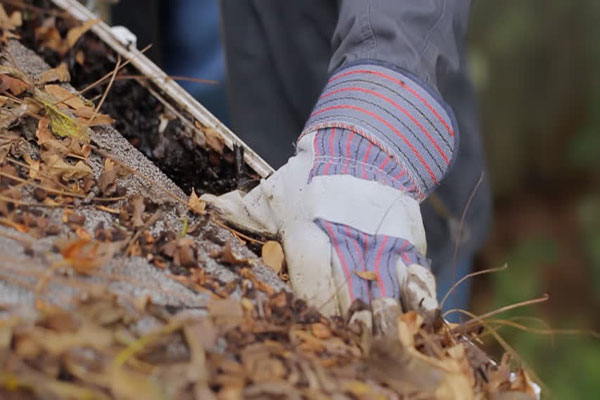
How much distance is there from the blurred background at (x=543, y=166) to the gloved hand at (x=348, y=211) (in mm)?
1684

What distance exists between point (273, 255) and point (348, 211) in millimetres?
98

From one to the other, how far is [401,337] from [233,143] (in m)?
0.38

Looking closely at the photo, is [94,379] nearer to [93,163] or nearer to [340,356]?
[340,356]

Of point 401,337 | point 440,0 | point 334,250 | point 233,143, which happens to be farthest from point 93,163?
point 440,0

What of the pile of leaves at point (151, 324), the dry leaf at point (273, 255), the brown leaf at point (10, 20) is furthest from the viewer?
the brown leaf at point (10, 20)

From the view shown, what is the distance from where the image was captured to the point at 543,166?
2.94 m

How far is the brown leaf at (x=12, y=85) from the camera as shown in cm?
81

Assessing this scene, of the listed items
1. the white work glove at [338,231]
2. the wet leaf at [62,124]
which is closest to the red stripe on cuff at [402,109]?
the white work glove at [338,231]

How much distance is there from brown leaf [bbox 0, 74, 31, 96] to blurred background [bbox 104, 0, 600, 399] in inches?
76.9

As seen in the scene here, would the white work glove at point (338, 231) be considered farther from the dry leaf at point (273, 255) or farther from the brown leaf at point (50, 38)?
the brown leaf at point (50, 38)

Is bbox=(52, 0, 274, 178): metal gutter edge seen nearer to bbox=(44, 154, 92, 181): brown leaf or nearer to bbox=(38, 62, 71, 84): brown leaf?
bbox=(38, 62, 71, 84): brown leaf

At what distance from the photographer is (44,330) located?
1.66 feet

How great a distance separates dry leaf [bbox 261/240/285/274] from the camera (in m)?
0.75

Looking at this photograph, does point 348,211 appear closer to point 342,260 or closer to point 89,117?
point 342,260
